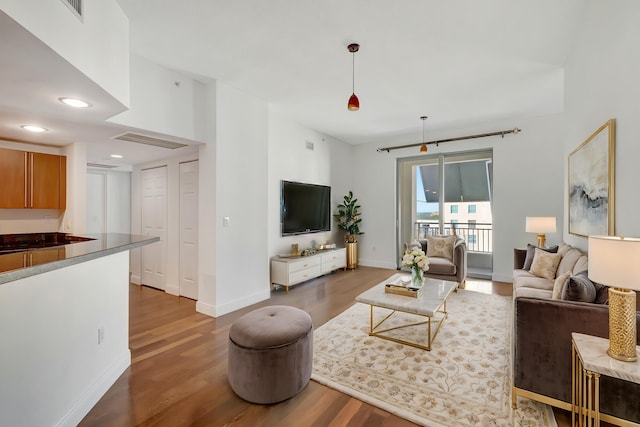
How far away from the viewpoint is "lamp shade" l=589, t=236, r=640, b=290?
4.31 feet

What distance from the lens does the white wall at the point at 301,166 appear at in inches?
195

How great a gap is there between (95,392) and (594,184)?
4285 millimetres

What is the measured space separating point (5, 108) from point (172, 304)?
2.76m

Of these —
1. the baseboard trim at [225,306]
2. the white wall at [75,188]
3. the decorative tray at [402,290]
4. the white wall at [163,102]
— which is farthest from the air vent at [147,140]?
the decorative tray at [402,290]

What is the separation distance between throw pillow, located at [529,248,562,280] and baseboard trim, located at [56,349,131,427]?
4354mm

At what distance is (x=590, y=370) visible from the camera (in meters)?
1.35

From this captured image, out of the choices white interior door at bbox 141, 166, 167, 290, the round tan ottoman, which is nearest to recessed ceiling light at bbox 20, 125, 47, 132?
white interior door at bbox 141, 166, 167, 290

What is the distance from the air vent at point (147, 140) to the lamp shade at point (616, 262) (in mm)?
4061

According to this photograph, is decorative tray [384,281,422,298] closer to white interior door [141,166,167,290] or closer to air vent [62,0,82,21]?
air vent [62,0,82,21]

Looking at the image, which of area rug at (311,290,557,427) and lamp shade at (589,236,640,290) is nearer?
lamp shade at (589,236,640,290)

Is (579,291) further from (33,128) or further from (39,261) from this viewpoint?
(33,128)

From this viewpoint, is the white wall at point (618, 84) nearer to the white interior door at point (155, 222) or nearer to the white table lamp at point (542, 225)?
the white table lamp at point (542, 225)

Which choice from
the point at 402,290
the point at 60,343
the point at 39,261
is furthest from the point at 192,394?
the point at 402,290

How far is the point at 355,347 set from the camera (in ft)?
9.05
